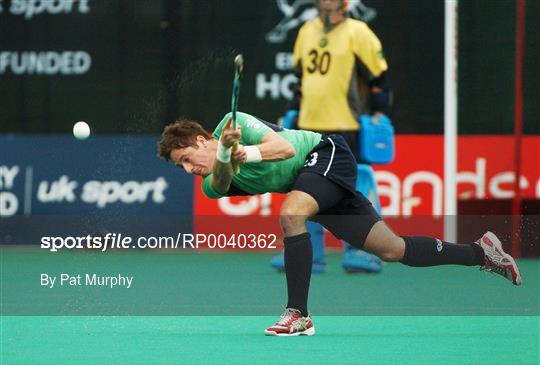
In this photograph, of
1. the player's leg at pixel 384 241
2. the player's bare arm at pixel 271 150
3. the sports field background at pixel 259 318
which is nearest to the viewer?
the sports field background at pixel 259 318

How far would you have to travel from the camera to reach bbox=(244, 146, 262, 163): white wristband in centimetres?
625

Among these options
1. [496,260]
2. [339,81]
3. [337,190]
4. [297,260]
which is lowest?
[496,260]

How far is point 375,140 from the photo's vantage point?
30.8ft

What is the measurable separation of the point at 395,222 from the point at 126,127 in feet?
7.37

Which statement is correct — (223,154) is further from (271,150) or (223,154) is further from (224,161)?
(271,150)

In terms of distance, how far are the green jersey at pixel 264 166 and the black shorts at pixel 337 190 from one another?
0.05 meters

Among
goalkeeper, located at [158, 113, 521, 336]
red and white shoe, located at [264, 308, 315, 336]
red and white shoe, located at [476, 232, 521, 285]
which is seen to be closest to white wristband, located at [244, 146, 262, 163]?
goalkeeper, located at [158, 113, 521, 336]

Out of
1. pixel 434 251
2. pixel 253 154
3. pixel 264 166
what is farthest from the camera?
pixel 434 251

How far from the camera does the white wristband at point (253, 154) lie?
20.5 feet

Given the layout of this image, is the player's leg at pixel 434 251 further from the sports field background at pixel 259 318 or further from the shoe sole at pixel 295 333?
the shoe sole at pixel 295 333

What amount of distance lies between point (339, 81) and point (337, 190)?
9.76 ft

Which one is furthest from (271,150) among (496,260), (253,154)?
(496,260)

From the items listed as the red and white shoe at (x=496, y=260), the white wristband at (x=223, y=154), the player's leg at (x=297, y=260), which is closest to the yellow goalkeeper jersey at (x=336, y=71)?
the red and white shoe at (x=496, y=260)

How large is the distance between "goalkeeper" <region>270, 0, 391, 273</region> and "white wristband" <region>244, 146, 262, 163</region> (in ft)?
10.2
